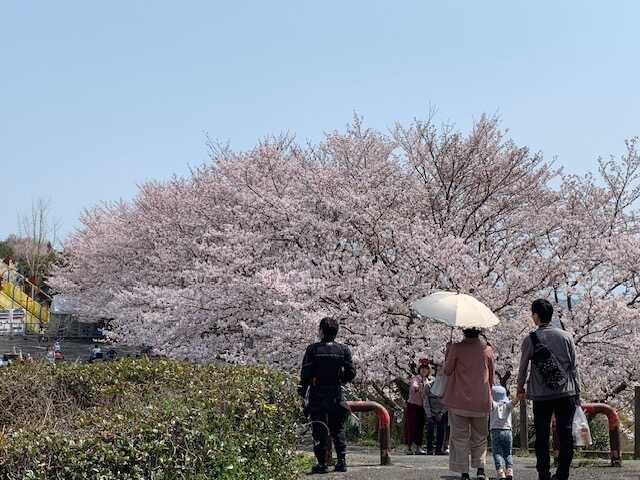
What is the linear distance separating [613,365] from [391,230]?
14.8 feet

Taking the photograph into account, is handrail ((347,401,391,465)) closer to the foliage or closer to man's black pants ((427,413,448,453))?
man's black pants ((427,413,448,453))

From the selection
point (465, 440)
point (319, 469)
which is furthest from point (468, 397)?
point (319, 469)

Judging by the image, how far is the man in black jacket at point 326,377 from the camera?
798cm

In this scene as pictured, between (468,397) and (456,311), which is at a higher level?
(456,311)

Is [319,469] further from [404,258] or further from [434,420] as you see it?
[404,258]

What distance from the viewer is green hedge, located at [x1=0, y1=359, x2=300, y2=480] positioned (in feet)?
15.0

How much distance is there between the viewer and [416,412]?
1253cm

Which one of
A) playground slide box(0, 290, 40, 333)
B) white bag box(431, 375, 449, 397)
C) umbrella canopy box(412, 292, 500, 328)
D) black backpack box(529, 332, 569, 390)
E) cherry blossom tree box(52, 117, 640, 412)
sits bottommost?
white bag box(431, 375, 449, 397)

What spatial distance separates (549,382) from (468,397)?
71 cm

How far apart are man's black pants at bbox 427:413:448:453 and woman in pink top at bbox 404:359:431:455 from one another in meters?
0.16

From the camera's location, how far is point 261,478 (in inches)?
245

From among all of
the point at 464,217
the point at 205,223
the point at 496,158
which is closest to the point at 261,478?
the point at 464,217

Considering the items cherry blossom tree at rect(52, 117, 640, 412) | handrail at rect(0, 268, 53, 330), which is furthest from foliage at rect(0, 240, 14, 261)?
cherry blossom tree at rect(52, 117, 640, 412)

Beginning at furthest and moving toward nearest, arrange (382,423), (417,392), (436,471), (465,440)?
(417,392), (382,423), (436,471), (465,440)
